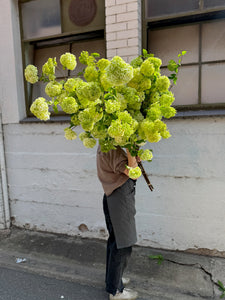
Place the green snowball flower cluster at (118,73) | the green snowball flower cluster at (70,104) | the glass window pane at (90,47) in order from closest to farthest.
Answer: the green snowball flower cluster at (118,73), the green snowball flower cluster at (70,104), the glass window pane at (90,47)

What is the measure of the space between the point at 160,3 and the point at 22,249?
3.50 metres

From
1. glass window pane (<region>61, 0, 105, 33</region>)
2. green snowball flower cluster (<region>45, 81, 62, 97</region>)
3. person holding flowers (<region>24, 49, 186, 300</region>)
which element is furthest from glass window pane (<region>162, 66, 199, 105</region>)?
green snowball flower cluster (<region>45, 81, 62, 97</region>)

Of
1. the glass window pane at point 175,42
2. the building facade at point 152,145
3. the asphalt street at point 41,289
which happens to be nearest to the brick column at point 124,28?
the building facade at point 152,145

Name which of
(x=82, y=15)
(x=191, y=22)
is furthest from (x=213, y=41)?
(x=82, y=15)

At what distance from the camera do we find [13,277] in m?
2.78

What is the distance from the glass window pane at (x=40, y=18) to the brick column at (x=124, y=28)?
0.89m

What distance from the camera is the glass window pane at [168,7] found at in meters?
2.77

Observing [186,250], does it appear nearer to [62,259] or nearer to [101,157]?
[62,259]

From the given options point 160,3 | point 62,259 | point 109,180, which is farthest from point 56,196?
point 160,3

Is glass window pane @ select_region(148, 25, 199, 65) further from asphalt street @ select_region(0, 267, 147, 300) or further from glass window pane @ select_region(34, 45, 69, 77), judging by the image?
asphalt street @ select_region(0, 267, 147, 300)

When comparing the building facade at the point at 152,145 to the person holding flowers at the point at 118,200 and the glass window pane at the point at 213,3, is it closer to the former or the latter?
the glass window pane at the point at 213,3

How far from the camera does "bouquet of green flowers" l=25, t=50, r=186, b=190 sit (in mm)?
1377

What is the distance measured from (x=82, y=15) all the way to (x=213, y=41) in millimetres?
1655

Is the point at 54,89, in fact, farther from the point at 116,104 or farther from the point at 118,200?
the point at 118,200
